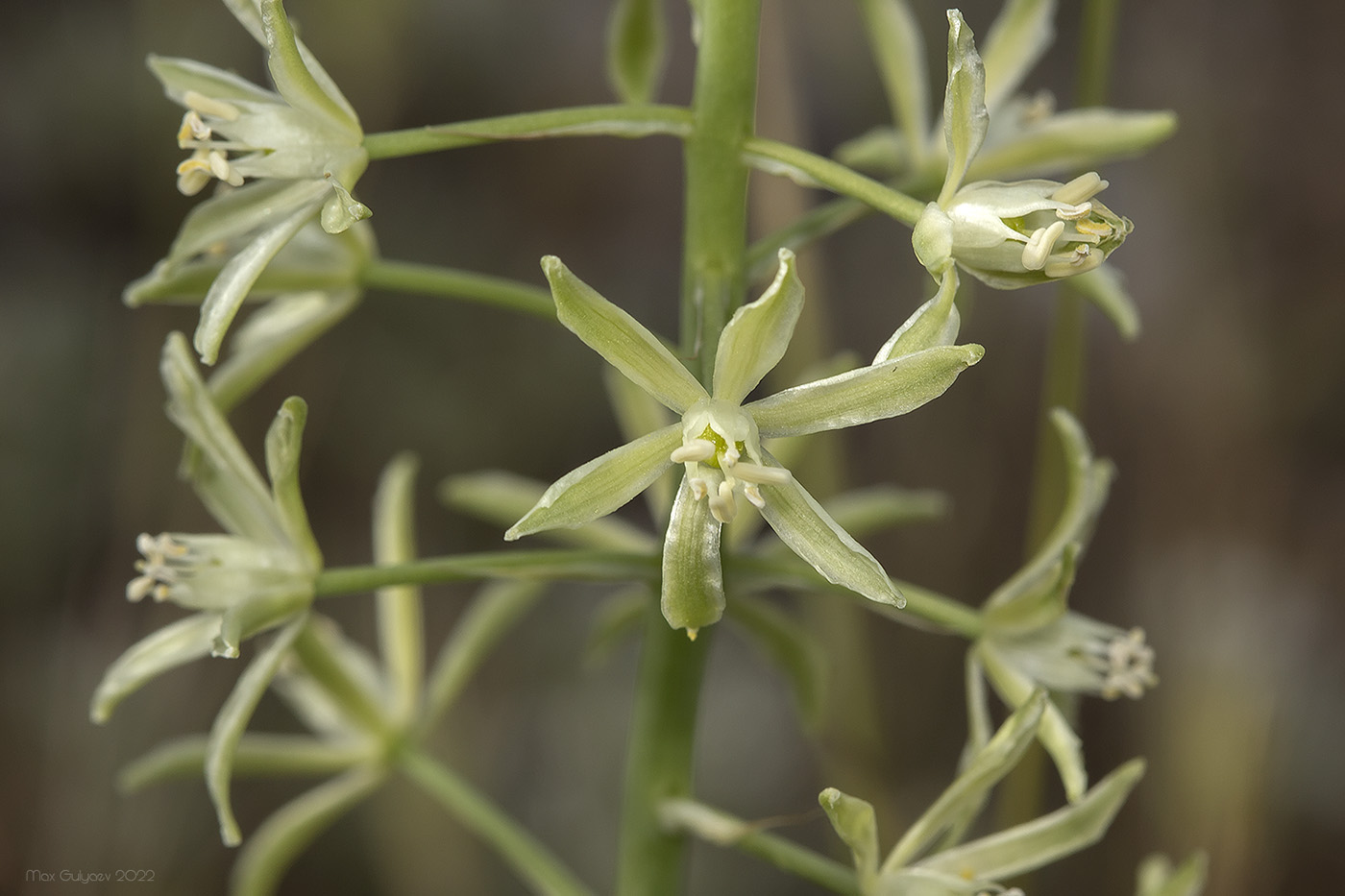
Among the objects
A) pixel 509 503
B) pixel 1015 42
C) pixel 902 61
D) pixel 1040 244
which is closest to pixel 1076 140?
pixel 1015 42

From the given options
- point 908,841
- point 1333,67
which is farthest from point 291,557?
point 1333,67

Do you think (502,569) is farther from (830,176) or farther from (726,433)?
(830,176)

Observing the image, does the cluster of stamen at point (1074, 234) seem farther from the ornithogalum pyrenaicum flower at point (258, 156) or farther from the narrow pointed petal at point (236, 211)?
the narrow pointed petal at point (236, 211)

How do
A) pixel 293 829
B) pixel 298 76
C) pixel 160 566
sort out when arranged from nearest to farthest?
pixel 298 76, pixel 160 566, pixel 293 829

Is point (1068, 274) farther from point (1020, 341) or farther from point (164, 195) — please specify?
point (164, 195)

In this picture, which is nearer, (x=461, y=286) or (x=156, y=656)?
(x=156, y=656)

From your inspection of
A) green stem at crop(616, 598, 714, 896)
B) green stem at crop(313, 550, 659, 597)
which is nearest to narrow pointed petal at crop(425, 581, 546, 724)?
green stem at crop(616, 598, 714, 896)

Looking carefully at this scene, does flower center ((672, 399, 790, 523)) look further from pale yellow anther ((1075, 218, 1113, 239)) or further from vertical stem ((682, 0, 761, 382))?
pale yellow anther ((1075, 218, 1113, 239))

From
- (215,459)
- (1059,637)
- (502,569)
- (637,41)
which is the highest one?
(637,41)
